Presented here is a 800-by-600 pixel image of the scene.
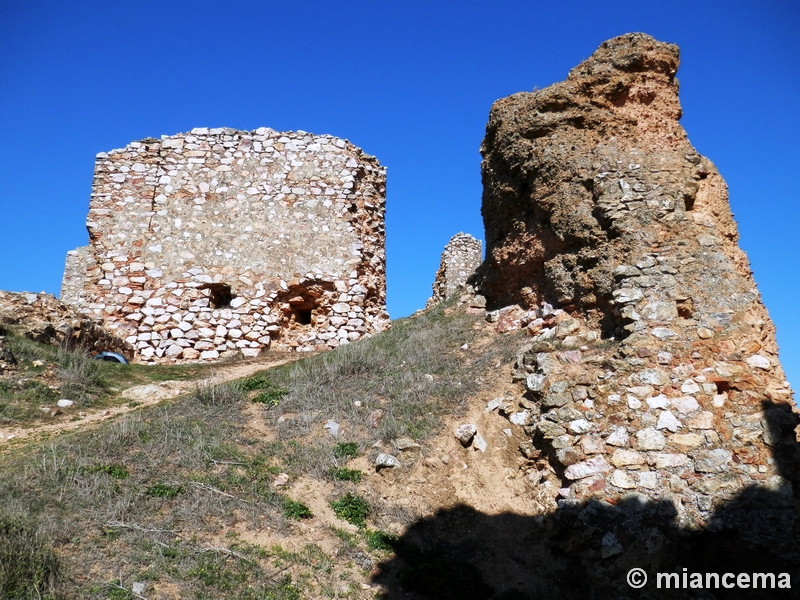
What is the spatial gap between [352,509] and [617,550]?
2299 mm

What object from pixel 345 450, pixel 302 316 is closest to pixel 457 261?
pixel 302 316

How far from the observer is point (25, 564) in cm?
396

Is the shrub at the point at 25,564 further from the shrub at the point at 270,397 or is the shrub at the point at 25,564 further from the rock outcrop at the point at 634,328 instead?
the rock outcrop at the point at 634,328

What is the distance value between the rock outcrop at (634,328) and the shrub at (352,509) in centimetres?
175

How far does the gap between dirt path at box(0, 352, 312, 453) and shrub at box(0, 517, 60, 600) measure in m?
2.64

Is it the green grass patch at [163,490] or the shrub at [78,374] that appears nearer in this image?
the green grass patch at [163,490]

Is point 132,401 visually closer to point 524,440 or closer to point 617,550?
point 524,440

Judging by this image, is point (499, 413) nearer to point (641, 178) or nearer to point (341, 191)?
point (641, 178)

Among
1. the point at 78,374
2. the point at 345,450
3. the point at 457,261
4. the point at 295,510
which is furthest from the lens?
the point at 457,261

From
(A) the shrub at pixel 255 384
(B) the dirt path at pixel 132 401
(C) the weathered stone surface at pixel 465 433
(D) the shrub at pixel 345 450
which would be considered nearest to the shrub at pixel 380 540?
(D) the shrub at pixel 345 450

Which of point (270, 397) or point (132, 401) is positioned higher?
point (132, 401)

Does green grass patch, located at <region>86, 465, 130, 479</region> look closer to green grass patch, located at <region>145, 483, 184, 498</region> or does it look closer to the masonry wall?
green grass patch, located at <region>145, 483, 184, 498</region>

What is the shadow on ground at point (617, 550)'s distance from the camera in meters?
4.77

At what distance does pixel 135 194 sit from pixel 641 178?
35.0 ft
